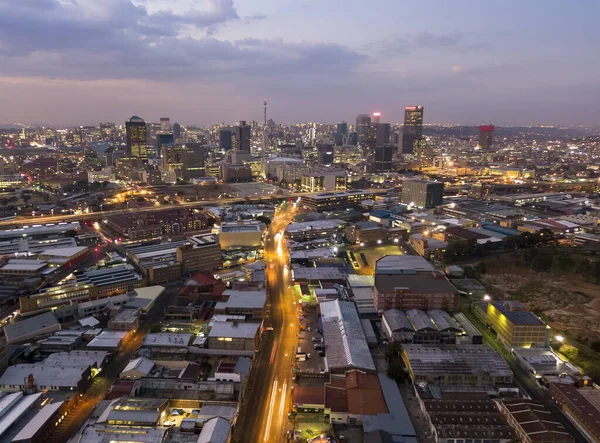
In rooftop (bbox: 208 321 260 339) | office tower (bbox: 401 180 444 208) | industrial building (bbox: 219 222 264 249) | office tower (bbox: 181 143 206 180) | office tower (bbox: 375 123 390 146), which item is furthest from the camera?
office tower (bbox: 375 123 390 146)

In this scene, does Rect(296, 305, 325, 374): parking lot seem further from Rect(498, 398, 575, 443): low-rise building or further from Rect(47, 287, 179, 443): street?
Rect(47, 287, 179, 443): street

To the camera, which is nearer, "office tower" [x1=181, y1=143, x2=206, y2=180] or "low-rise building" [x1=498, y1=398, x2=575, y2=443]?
"low-rise building" [x1=498, y1=398, x2=575, y2=443]

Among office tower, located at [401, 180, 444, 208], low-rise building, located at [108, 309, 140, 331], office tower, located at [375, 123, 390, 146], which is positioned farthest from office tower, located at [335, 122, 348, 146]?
low-rise building, located at [108, 309, 140, 331]

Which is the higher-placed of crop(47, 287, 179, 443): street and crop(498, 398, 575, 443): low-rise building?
crop(498, 398, 575, 443): low-rise building

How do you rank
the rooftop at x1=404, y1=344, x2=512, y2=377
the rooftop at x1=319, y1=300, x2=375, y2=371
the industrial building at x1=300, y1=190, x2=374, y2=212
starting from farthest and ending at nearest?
the industrial building at x1=300, y1=190, x2=374, y2=212 → the rooftop at x1=319, y1=300, x2=375, y2=371 → the rooftop at x1=404, y1=344, x2=512, y2=377

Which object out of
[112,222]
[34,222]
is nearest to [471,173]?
[112,222]

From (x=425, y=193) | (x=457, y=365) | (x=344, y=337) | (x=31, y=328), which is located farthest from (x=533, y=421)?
(x=425, y=193)

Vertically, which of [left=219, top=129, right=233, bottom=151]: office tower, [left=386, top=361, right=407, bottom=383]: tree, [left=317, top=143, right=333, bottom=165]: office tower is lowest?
[left=386, top=361, right=407, bottom=383]: tree
